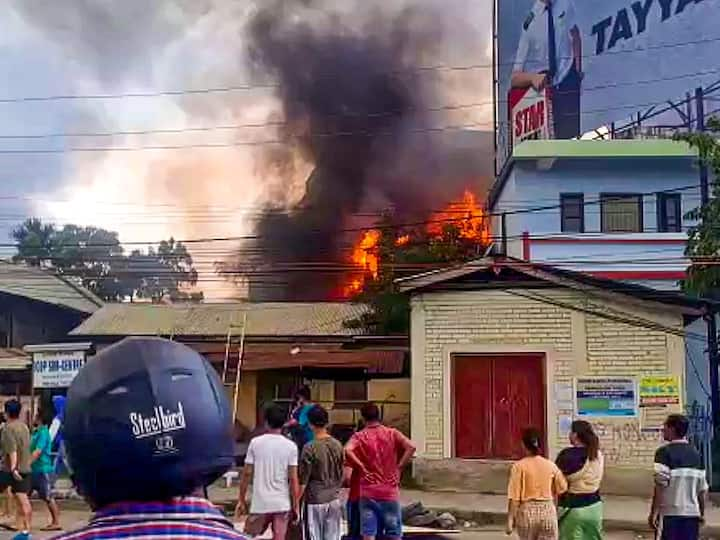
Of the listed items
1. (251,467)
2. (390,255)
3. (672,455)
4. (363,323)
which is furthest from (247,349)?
(672,455)

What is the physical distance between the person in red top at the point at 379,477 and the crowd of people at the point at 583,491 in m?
1.47

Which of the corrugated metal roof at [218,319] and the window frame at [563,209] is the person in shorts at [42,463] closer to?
the corrugated metal roof at [218,319]

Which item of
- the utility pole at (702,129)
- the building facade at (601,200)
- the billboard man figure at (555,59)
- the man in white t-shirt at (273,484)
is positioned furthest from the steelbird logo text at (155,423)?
the billboard man figure at (555,59)

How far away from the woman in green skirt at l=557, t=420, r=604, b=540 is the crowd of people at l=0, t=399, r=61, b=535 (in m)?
6.39

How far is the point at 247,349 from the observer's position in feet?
70.4

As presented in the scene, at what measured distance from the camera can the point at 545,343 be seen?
1695 centimetres

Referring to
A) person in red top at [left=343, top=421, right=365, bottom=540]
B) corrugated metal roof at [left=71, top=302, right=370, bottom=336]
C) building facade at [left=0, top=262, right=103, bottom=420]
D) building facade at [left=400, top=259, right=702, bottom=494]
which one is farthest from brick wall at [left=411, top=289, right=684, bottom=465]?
building facade at [left=0, top=262, right=103, bottom=420]

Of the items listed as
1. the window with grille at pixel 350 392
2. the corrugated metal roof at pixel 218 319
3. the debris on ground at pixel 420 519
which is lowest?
the debris on ground at pixel 420 519

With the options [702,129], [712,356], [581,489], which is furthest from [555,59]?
[581,489]

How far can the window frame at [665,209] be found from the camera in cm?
2555

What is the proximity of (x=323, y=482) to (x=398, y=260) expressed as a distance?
2067 cm

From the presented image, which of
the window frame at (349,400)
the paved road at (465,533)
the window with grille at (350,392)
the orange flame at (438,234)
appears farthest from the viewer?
the orange flame at (438,234)

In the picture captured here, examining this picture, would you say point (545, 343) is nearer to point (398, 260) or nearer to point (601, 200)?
point (601, 200)

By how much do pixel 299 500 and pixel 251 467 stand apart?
0.51 metres
